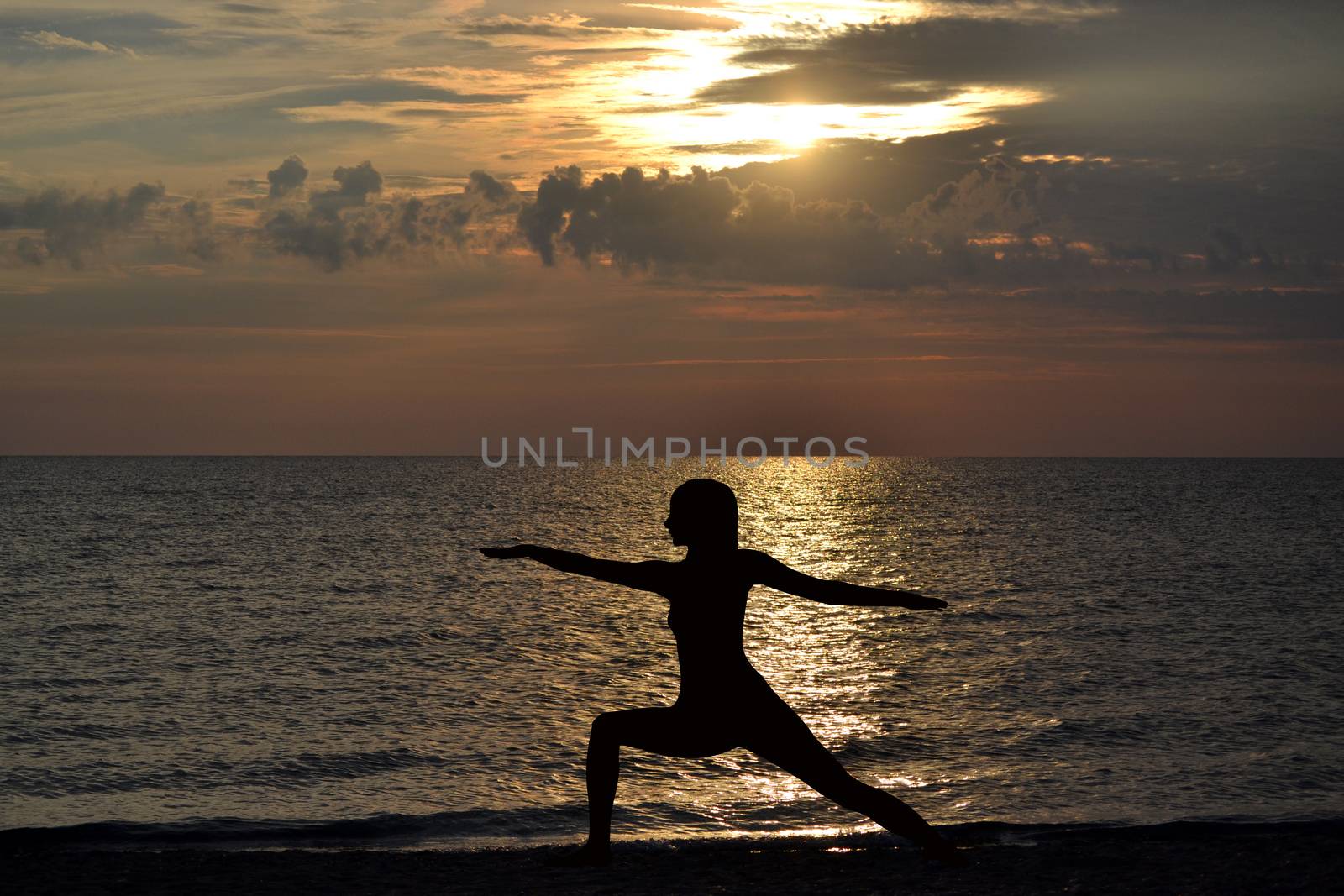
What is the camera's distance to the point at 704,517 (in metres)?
7.48

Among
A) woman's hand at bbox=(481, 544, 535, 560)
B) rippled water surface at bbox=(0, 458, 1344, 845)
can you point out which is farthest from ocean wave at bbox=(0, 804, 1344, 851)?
woman's hand at bbox=(481, 544, 535, 560)

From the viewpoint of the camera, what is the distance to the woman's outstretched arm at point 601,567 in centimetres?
713

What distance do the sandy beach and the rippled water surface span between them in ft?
7.75

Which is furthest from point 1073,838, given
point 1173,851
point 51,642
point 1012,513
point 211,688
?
point 1012,513

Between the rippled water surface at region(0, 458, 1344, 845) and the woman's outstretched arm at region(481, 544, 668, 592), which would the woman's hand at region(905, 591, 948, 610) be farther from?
the rippled water surface at region(0, 458, 1344, 845)

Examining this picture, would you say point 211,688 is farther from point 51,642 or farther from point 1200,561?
point 1200,561

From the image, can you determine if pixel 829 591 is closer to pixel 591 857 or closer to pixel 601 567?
pixel 601 567

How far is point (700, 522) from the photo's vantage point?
7477 millimetres

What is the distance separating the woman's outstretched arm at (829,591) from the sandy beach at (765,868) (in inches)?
131

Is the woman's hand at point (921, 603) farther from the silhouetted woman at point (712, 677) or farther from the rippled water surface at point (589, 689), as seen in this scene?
the rippled water surface at point (589, 689)

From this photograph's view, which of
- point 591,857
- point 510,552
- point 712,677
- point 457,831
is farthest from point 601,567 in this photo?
point 457,831

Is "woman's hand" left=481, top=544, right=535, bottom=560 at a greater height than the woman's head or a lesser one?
lesser

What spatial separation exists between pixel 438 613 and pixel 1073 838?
88.0 ft

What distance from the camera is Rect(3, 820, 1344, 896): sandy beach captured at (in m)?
9.86
